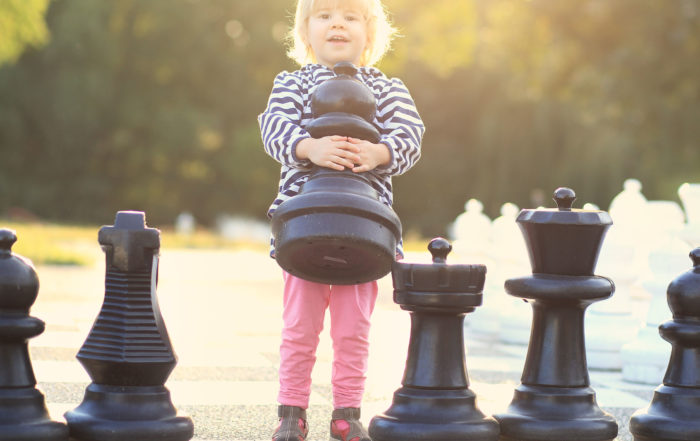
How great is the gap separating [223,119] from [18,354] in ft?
111

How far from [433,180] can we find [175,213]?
858 centimetres

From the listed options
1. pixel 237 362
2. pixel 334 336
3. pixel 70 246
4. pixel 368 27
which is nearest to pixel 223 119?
pixel 70 246

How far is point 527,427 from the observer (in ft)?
7.89

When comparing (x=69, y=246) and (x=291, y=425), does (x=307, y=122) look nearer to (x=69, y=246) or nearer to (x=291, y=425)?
(x=291, y=425)

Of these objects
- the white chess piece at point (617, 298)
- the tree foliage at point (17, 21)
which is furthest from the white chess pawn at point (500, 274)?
the tree foliage at point (17, 21)

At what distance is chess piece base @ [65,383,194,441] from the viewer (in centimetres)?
222

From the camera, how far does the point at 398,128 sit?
9.46 feet

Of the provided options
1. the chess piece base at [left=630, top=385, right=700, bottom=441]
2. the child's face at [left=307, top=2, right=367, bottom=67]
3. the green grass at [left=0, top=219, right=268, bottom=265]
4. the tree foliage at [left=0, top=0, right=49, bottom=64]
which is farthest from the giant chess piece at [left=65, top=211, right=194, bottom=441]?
the tree foliage at [left=0, top=0, right=49, bottom=64]

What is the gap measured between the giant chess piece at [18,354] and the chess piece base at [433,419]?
2.32ft

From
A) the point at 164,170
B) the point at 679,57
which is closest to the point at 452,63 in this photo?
the point at 679,57

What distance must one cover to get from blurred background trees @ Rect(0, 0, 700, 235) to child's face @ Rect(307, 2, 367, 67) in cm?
1734

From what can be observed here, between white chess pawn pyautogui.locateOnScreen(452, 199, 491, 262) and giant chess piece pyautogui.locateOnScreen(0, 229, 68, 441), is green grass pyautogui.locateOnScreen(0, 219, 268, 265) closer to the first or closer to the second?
white chess pawn pyautogui.locateOnScreen(452, 199, 491, 262)

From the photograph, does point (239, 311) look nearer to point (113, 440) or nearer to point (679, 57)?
point (113, 440)

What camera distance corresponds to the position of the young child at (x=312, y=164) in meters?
2.81
